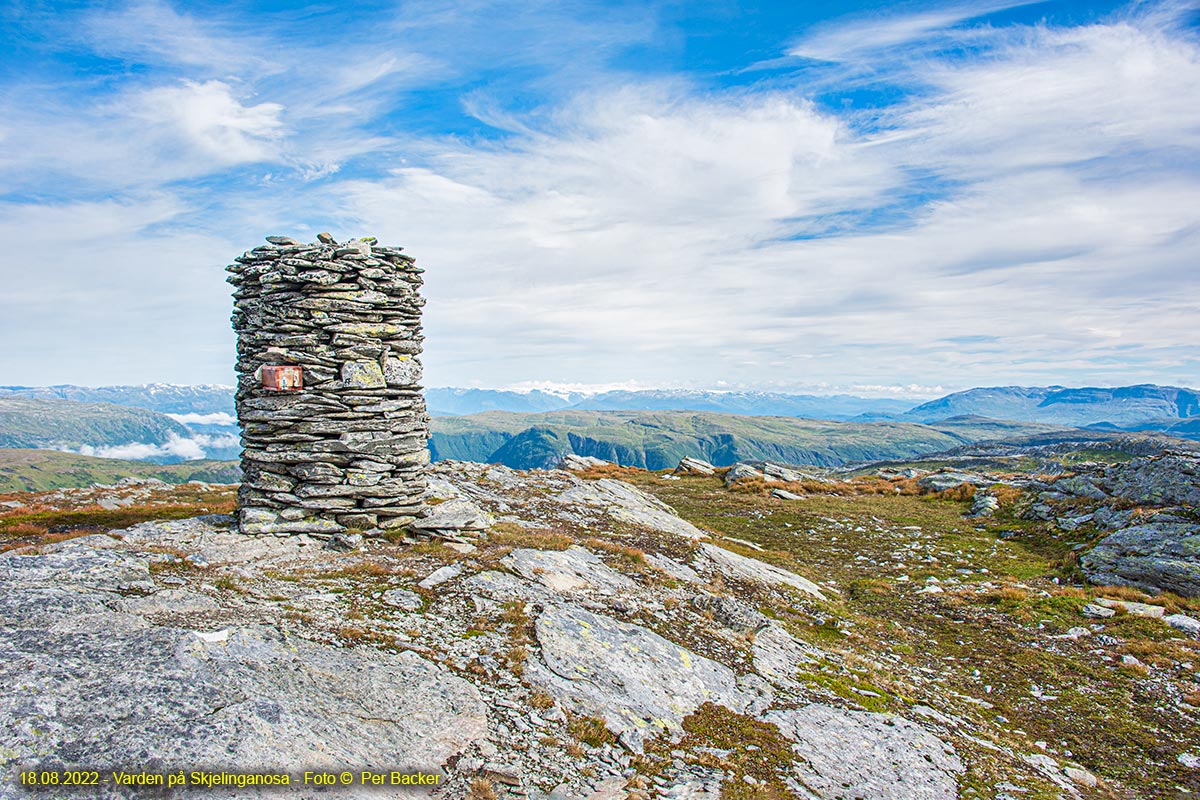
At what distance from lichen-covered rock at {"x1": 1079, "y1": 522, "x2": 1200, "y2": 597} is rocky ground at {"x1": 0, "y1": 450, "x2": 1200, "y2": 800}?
0.13 metres

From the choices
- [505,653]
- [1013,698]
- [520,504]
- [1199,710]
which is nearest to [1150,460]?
[1199,710]

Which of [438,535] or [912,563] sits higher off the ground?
[438,535]

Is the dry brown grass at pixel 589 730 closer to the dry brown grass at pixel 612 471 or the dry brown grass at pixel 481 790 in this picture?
the dry brown grass at pixel 481 790

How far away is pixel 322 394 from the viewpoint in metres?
19.7

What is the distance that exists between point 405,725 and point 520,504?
2050cm

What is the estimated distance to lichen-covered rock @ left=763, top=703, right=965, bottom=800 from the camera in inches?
403

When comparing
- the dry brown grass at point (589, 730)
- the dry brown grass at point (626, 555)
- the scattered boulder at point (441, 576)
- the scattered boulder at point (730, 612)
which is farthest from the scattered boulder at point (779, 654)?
the scattered boulder at point (441, 576)

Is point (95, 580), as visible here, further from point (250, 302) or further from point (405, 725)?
point (250, 302)

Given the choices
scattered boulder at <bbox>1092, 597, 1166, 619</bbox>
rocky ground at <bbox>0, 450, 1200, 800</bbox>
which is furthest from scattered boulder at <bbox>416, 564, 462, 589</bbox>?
scattered boulder at <bbox>1092, 597, 1166, 619</bbox>

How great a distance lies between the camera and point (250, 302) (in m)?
20.2

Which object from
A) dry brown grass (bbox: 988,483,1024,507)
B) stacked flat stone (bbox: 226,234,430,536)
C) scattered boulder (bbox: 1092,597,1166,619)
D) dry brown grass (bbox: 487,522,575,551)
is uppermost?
stacked flat stone (bbox: 226,234,430,536)

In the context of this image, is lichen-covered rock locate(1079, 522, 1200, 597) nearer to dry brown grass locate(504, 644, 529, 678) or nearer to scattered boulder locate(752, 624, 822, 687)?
scattered boulder locate(752, 624, 822, 687)

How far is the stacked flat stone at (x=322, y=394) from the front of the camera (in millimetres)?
19469

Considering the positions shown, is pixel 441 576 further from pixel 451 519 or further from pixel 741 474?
pixel 741 474
